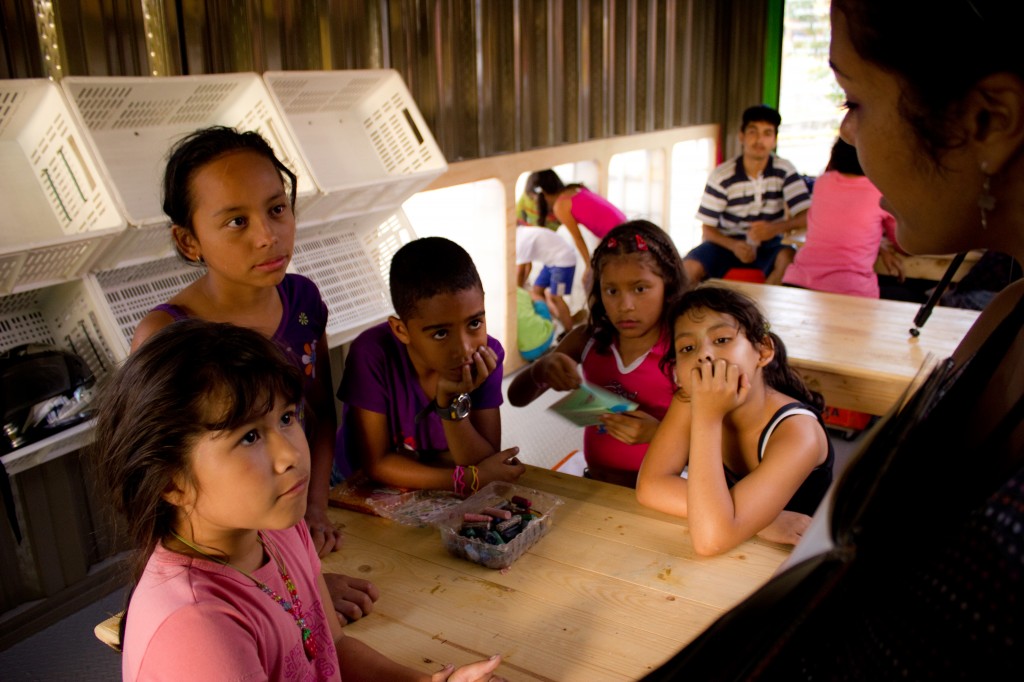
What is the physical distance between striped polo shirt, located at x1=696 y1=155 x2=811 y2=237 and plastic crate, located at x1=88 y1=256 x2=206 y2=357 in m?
3.74

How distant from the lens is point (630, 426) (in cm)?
212

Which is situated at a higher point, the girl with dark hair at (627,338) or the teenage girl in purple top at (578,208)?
the girl with dark hair at (627,338)

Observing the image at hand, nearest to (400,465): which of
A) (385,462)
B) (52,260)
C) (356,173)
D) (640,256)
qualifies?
(385,462)

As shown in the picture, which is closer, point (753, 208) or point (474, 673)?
point (474, 673)

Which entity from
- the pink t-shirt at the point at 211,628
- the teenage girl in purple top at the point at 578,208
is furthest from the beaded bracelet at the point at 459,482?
the teenage girl in purple top at the point at 578,208

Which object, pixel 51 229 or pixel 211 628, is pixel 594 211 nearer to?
pixel 51 229

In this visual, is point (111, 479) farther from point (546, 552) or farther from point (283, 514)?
point (546, 552)

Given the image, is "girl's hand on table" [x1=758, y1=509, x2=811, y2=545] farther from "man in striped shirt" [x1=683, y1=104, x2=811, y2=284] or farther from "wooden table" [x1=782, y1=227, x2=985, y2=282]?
"man in striped shirt" [x1=683, y1=104, x2=811, y2=284]

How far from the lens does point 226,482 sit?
3.49 feet

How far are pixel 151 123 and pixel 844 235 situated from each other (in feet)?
11.4

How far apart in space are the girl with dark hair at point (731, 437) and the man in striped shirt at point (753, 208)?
3.66m

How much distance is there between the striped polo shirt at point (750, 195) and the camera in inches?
216

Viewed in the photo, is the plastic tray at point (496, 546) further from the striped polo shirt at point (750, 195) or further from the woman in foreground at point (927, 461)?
the striped polo shirt at point (750, 195)

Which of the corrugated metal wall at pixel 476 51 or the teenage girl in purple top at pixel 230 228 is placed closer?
the teenage girl in purple top at pixel 230 228
